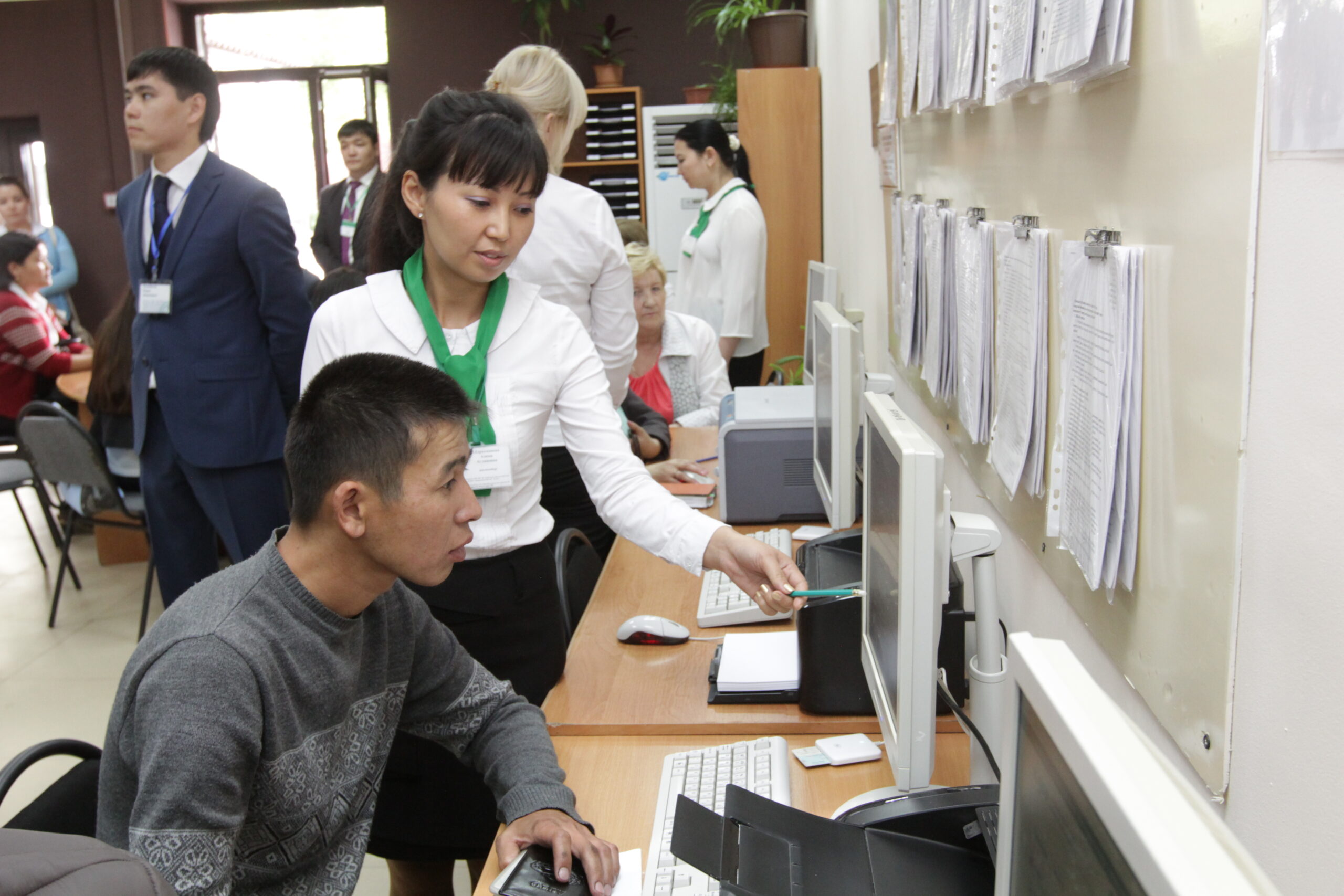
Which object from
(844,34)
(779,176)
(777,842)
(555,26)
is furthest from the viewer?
(555,26)

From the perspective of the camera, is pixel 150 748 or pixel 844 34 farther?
pixel 844 34

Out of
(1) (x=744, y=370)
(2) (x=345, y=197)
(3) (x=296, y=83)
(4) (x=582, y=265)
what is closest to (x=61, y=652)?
(4) (x=582, y=265)

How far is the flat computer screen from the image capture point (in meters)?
0.50

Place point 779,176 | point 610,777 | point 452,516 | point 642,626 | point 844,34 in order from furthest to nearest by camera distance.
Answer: point 779,176, point 844,34, point 642,626, point 610,777, point 452,516

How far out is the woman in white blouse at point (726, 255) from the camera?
4.57 m

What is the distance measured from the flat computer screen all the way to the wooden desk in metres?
0.66

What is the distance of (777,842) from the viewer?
1.03 metres

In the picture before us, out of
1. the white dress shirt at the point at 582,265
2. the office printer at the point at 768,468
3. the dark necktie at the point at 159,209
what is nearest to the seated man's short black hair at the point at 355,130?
the dark necktie at the point at 159,209

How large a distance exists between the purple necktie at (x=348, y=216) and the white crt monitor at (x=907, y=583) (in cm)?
480

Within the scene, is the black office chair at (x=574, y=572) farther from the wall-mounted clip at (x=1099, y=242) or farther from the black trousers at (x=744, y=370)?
the black trousers at (x=744, y=370)

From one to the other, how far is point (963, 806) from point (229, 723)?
71 centimetres

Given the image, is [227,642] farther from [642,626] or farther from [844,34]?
[844,34]

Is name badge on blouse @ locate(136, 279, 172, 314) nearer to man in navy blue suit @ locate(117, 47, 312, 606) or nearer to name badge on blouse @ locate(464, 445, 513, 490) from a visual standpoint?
man in navy blue suit @ locate(117, 47, 312, 606)

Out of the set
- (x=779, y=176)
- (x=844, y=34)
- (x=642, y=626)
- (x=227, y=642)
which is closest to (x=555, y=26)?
(x=779, y=176)
